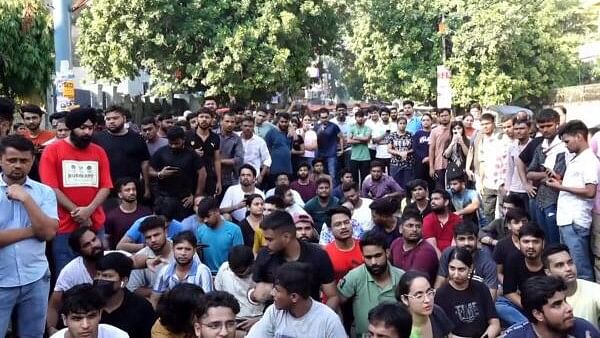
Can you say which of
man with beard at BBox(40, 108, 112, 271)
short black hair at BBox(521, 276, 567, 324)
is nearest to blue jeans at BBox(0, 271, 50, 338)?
man with beard at BBox(40, 108, 112, 271)

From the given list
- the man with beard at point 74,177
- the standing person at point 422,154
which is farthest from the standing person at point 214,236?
the standing person at point 422,154

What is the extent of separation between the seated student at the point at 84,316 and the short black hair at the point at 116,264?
3.26 feet

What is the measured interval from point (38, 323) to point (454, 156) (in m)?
7.93

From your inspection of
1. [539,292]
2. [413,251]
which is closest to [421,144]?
[413,251]

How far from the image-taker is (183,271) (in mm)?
6668

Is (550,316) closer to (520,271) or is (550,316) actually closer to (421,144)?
(520,271)

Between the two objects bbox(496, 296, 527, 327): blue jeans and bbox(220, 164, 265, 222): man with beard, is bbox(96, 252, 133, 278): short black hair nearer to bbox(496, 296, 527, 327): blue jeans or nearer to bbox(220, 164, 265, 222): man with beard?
bbox(496, 296, 527, 327): blue jeans

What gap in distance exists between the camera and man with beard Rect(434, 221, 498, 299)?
682 centimetres

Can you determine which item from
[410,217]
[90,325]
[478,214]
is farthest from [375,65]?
[90,325]

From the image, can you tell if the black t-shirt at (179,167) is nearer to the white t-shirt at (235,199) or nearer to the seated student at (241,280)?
the white t-shirt at (235,199)

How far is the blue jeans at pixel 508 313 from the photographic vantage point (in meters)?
6.68

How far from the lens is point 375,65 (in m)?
39.8

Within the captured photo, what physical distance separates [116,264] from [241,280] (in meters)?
1.20

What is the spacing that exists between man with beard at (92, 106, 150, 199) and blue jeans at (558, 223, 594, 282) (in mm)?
4191
